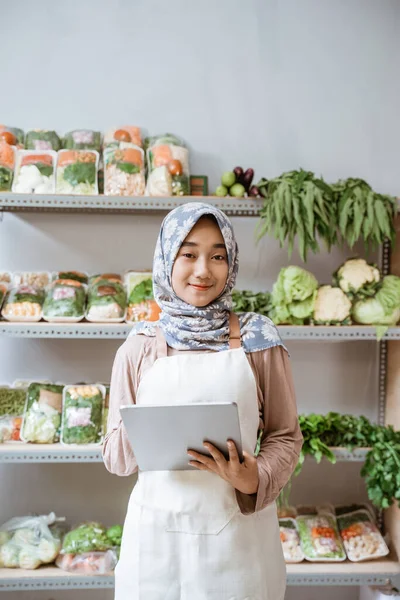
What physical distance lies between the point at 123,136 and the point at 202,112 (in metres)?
0.49

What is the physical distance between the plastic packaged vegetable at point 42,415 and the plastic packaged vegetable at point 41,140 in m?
1.16

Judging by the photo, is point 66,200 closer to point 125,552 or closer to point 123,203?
point 123,203

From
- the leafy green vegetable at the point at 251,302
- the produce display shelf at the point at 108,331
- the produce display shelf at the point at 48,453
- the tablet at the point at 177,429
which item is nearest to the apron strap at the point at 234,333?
the tablet at the point at 177,429

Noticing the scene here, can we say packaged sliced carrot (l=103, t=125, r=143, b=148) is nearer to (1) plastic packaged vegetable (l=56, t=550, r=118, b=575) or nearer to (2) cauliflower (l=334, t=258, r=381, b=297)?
(2) cauliflower (l=334, t=258, r=381, b=297)

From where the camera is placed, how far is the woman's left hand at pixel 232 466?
1.35 meters

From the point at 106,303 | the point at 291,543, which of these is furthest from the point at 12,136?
the point at 291,543

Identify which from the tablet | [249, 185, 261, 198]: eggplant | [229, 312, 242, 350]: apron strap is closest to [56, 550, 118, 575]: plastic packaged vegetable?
the tablet

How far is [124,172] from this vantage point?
9.22ft

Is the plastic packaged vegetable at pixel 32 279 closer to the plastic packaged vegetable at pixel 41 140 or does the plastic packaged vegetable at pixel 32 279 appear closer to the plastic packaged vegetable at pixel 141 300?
the plastic packaged vegetable at pixel 141 300

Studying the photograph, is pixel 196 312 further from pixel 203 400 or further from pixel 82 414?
pixel 82 414

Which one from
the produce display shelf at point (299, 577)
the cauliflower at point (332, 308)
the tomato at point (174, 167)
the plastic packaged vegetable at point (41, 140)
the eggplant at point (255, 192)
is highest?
the plastic packaged vegetable at point (41, 140)

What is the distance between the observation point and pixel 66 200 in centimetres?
269

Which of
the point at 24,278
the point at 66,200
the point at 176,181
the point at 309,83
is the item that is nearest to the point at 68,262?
the point at 24,278

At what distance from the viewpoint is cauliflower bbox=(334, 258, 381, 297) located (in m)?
2.82
